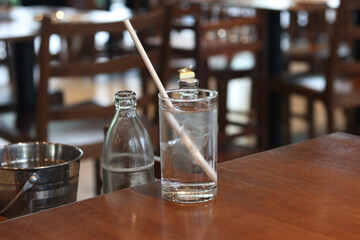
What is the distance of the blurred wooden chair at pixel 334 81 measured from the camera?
250 cm

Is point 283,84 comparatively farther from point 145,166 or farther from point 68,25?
point 145,166

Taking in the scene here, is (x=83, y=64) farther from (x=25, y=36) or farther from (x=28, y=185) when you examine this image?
(x=28, y=185)

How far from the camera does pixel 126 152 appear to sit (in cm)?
88

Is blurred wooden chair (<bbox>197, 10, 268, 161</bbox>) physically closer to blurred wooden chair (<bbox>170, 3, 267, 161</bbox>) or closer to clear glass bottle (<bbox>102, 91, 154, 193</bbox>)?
blurred wooden chair (<bbox>170, 3, 267, 161</bbox>)

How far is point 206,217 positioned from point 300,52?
3.05m

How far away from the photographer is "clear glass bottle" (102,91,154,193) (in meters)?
0.87

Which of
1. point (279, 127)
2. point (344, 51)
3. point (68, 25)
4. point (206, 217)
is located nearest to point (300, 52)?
point (279, 127)

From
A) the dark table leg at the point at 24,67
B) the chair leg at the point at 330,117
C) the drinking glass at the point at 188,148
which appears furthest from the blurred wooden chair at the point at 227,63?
the drinking glass at the point at 188,148

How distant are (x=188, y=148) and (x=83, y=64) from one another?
129cm

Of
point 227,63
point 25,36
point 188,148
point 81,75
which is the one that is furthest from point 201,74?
point 188,148

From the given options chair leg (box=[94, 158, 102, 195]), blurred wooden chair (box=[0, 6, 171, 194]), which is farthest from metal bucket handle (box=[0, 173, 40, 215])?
chair leg (box=[94, 158, 102, 195])

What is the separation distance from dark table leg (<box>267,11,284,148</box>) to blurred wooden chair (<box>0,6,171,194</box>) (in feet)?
3.41

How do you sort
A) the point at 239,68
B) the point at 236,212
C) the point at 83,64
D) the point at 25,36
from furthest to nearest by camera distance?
the point at 239,68, the point at 25,36, the point at 83,64, the point at 236,212

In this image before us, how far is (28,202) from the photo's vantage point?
810 mm
